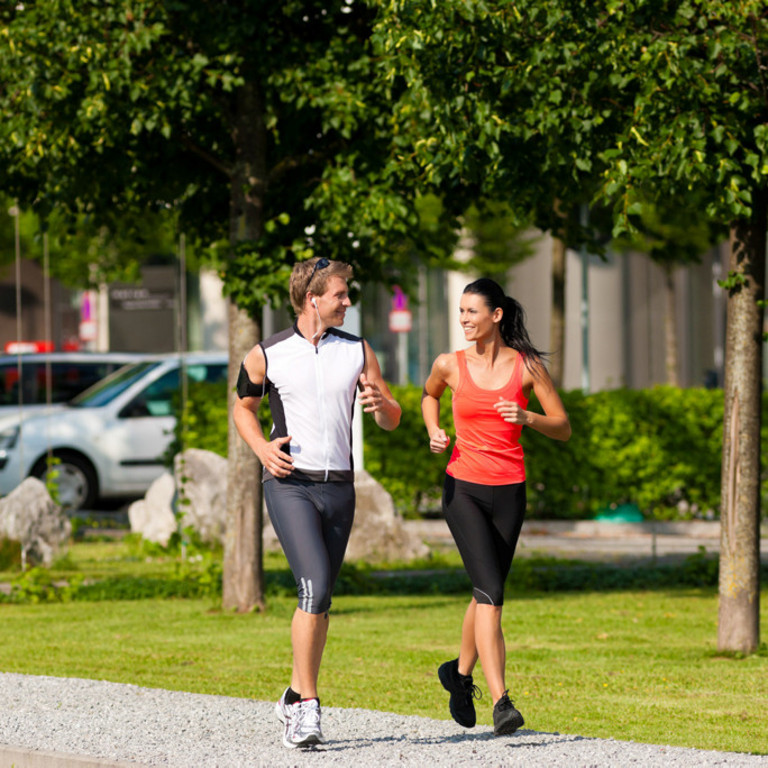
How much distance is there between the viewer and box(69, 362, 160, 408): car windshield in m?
19.1

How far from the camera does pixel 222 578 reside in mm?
11477

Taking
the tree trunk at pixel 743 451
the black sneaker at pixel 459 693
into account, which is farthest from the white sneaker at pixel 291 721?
the tree trunk at pixel 743 451

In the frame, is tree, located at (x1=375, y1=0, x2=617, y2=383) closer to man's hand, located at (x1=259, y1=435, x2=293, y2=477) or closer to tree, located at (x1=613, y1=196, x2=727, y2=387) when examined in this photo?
tree, located at (x1=613, y1=196, x2=727, y2=387)

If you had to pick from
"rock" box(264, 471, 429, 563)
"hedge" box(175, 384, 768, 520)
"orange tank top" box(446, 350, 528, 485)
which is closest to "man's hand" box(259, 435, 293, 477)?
"orange tank top" box(446, 350, 528, 485)

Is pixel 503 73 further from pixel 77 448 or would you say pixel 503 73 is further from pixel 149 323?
pixel 149 323

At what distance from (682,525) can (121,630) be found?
839 cm

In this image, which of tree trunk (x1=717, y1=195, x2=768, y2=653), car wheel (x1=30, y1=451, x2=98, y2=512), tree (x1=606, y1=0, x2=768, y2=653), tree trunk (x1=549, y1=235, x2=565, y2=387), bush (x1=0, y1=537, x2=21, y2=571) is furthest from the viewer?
tree trunk (x1=549, y1=235, x2=565, y2=387)

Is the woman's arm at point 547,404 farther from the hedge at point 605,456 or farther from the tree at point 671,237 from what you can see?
the hedge at point 605,456

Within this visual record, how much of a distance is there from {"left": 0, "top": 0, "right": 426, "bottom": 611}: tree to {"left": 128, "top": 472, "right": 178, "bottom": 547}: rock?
14.9 ft

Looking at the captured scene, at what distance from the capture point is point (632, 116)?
8.35 meters

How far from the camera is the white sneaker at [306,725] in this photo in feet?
19.1

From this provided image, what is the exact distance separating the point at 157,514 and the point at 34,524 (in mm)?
2268

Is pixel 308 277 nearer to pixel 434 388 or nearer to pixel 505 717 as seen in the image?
pixel 434 388

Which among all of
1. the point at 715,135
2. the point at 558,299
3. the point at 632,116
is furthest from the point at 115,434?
the point at 715,135
